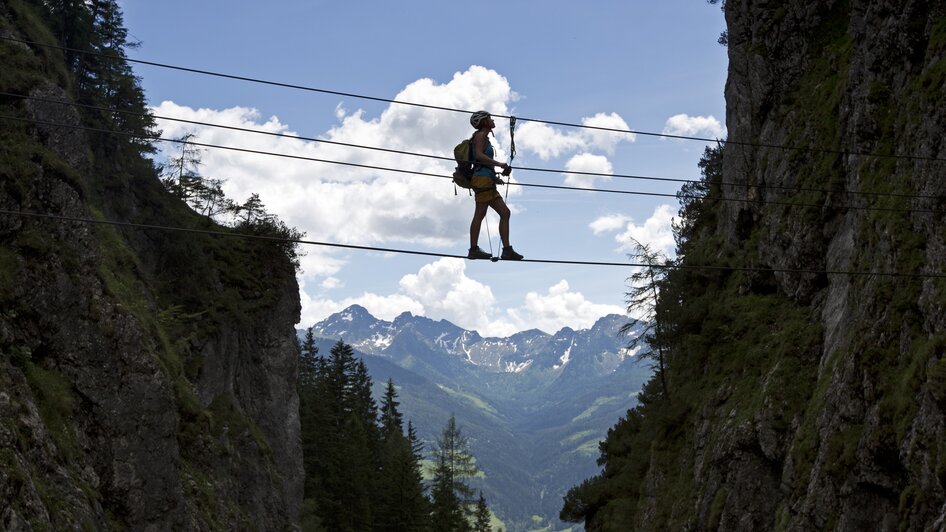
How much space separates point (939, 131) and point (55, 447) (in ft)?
72.8

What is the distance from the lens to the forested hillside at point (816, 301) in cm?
1569

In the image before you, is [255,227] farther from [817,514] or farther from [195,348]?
[817,514]

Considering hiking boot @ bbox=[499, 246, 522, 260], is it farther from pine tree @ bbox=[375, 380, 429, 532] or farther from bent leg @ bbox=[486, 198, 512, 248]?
pine tree @ bbox=[375, 380, 429, 532]

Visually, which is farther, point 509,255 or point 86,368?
point 86,368

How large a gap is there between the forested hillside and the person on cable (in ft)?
13.5

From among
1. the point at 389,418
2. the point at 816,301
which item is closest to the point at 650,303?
the point at 816,301

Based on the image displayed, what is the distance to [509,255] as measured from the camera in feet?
46.7

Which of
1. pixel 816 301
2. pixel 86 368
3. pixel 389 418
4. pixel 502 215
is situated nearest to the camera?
pixel 502 215

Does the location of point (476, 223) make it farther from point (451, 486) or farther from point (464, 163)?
point (451, 486)

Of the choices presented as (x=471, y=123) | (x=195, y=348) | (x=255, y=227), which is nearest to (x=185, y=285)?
(x=195, y=348)

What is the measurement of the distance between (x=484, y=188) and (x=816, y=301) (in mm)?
14702

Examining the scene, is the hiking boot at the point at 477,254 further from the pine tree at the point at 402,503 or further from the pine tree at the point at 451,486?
the pine tree at the point at 451,486

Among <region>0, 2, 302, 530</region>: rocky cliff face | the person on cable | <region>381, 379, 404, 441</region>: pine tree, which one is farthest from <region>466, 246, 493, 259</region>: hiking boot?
<region>381, 379, 404, 441</region>: pine tree

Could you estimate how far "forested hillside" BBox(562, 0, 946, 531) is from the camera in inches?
618
